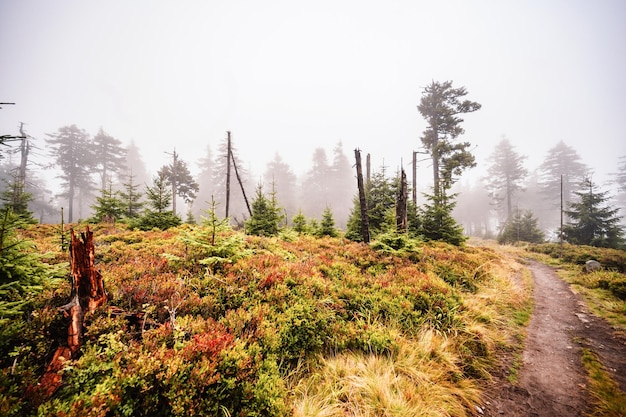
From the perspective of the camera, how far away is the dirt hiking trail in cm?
411

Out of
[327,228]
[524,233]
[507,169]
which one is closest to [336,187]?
[507,169]

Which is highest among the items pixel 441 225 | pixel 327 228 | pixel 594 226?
pixel 441 225

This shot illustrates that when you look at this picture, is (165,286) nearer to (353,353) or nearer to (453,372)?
(353,353)

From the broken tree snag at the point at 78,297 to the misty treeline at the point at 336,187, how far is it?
1429mm

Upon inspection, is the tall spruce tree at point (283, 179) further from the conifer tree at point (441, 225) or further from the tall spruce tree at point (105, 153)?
the conifer tree at point (441, 225)

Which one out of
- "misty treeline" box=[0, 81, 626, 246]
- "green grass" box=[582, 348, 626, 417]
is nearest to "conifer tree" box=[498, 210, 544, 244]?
"misty treeline" box=[0, 81, 626, 246]

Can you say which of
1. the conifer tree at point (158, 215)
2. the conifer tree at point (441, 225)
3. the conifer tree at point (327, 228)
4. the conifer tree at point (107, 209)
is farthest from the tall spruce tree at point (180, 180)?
the conifer tree at point (441, 225)

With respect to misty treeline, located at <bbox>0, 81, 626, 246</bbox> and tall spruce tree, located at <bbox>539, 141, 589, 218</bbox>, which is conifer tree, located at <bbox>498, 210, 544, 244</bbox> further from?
tall spruce tree, located at <bbox>539, 141, 589, 218</bbox>

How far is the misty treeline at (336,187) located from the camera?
1531 centimetres

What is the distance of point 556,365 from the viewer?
5074 mm

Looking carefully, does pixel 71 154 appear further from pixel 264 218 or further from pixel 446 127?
pixel 446 127

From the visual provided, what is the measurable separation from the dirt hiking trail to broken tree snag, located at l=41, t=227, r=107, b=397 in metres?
6.41

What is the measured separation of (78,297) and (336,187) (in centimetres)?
4821

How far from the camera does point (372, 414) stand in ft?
12.0
